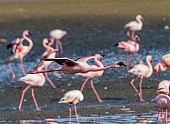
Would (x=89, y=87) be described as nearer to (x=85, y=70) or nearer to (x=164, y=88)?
(x=164, y=88)

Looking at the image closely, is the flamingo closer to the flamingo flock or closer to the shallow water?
the flamingo flock

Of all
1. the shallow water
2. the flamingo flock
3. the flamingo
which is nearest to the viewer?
the flamingo flock

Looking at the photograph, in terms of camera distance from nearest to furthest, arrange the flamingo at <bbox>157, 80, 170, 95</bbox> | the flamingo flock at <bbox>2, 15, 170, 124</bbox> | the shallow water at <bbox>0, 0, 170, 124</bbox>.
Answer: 1. the flamingo flock at <bbox>2, 15, 170, 124</bbox>
2. the flamingo at <bbox>157, 80, 170, 95</bbox>
3. the shallow water at <bbox>0, 0, 170, 124</bbox>

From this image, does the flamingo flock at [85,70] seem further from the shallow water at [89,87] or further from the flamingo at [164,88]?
the shallow water at [89,87]

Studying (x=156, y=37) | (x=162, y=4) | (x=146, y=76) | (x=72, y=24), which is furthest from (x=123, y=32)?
(x=162, y=4)

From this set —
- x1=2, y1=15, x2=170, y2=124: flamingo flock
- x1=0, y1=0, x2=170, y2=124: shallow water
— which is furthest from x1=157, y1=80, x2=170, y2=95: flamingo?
x1=0, y1=0, x2=170, y2=124: shallow water

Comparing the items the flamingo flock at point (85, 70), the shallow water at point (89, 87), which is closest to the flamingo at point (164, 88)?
the flamingo flock at point (85, 70)

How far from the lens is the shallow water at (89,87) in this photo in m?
10.4

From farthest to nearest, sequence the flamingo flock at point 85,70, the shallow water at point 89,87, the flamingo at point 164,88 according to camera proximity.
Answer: the shallow water at point 89,87, the flamingo at point 164,88, the flamingo flock at point 85,70

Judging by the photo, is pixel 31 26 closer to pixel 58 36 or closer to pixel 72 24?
pixel 72 24

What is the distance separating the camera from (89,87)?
13227 millimetres

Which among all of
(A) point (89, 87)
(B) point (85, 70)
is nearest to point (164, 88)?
(B) point (85, 70)

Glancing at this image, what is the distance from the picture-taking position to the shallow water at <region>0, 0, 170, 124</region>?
408 inches

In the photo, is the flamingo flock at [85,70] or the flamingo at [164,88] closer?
the flamingo flock at [85,70]
